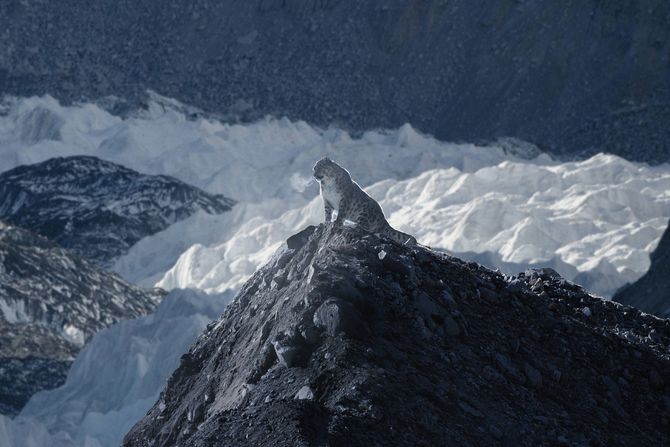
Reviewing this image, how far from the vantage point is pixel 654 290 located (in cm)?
5400

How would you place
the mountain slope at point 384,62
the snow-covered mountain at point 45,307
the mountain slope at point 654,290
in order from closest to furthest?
the mountain slope at point 654,290 → the snow-covered mountain at point 45,307 → the mountain slope at point 384,62

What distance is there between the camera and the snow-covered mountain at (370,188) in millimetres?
77500

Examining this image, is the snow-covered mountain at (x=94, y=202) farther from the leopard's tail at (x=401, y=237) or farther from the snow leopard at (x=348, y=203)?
the leopard's tail at (x=401, y=237)

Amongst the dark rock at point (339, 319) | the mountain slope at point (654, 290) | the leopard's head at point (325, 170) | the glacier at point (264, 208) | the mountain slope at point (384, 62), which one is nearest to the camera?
the dark rock at point (339, 319)

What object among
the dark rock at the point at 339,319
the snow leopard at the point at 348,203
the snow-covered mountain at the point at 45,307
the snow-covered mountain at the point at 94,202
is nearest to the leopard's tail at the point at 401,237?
the snow leopard at the point at 348,203

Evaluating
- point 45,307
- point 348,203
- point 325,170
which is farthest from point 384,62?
point 348,203

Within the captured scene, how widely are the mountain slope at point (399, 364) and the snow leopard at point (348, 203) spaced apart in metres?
1.16

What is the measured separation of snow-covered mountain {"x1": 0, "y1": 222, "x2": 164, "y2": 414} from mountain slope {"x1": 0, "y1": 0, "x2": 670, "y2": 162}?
32455 mm

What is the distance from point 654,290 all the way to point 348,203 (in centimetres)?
4102

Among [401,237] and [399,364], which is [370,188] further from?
[399,364]

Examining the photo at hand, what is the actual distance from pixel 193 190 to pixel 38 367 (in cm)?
5099

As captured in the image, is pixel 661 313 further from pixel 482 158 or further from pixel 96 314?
pixel 482 158

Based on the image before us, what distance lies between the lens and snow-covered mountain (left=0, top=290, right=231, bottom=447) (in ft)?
149

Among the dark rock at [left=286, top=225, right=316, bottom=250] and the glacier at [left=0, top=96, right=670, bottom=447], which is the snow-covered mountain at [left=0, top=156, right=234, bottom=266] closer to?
the glacier at [left=0, top=96, right=670, bottom=447]
